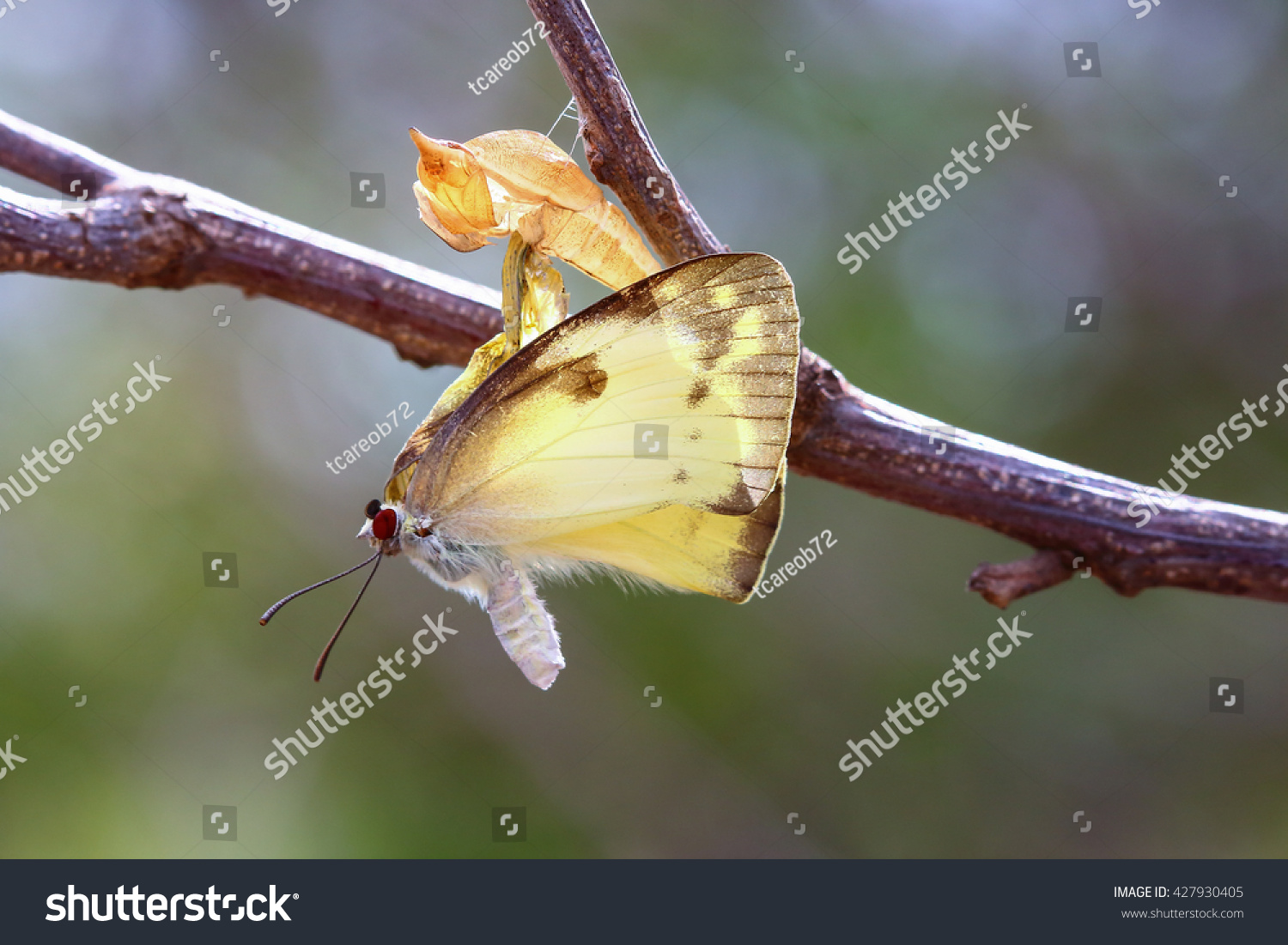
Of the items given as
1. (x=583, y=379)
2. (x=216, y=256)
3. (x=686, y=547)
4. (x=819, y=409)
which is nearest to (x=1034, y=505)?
(x=819, y=409)

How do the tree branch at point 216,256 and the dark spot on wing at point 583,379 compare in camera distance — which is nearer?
the dark spot on wing at point 583,379

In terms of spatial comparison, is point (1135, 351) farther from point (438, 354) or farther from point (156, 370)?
point (156, 370)

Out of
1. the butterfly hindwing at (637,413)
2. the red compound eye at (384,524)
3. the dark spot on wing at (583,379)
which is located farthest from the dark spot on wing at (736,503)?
the red compound eye at (384,524)

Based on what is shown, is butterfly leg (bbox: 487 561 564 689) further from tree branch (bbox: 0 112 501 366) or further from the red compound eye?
tree branch (bbox: 0 112 501 366)

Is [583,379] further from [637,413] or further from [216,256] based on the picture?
[216,256]

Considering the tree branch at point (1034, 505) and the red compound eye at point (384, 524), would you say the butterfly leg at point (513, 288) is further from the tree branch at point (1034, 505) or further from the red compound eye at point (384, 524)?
the tree branch at point (1034, 505)

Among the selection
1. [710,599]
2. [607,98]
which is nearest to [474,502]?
[607,98]
